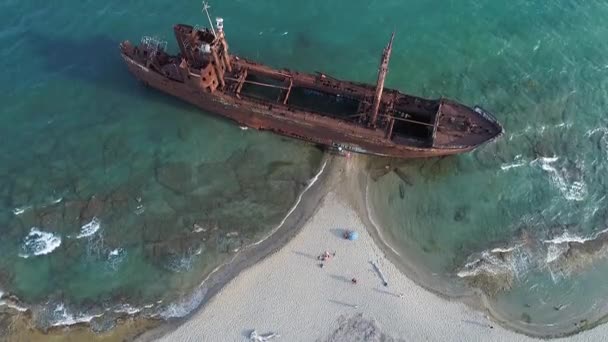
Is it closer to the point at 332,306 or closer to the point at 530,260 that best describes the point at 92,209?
the point at 332,306

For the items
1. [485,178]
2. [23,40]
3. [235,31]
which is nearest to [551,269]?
[485,178]

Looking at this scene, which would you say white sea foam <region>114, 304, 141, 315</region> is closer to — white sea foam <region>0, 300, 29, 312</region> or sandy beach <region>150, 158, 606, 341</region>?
sandy beach <region>150, 158, 606, 341</region>

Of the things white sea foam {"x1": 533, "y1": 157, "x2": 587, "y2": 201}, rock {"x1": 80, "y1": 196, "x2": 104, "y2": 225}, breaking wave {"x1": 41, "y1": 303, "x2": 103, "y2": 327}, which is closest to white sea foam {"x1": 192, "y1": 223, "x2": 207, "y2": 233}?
rock {"x1": 80, "y1": 196, "x2": 104, "y2": 225}

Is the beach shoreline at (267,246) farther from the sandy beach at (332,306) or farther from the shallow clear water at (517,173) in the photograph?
the shallow clear water at (517,173)

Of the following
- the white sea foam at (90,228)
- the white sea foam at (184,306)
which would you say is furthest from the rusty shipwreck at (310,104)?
the white sea foam at (184,306)

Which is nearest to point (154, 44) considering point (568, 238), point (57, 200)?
point (57, 200)

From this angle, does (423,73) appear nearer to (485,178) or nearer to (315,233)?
(485,178)
